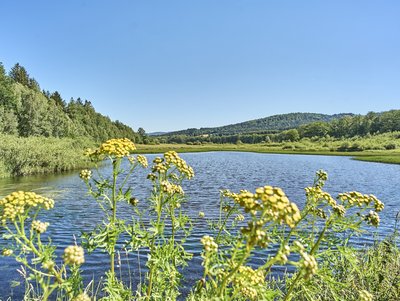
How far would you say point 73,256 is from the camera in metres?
2.02

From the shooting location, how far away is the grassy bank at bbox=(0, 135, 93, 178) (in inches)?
1513

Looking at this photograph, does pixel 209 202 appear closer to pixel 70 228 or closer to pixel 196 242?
pixel 196 242

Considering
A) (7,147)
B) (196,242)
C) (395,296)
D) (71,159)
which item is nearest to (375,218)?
(395,296)

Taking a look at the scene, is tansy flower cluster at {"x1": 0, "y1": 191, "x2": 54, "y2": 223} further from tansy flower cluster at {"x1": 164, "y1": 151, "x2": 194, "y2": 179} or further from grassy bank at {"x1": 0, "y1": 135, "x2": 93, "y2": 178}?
grassy bank at {"x1": 0, "y1": 135, "x2": 93, "y2": 178}

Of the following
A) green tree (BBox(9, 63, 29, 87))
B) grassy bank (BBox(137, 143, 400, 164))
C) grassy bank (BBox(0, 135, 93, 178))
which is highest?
green tree (BBox(9, 63, 29, 87))

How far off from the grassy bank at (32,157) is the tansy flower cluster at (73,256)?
134ft

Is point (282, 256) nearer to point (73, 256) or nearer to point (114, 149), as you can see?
point (73, 256)

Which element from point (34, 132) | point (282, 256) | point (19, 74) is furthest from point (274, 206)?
point (19, 74)

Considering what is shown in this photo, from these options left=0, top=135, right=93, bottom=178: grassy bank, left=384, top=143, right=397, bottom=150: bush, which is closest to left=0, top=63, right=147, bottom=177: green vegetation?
left=0, top=135, right=93, bottom=178: grassy bank

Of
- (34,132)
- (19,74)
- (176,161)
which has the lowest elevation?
(176,161)

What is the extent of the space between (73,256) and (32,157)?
45674 millimetres

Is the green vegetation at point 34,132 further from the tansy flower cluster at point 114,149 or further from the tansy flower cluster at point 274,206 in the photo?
the tansy flower cluster at point 274,206

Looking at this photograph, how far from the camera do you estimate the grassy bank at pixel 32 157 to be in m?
38.4

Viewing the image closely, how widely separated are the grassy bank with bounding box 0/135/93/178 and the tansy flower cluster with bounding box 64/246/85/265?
40951 mm
